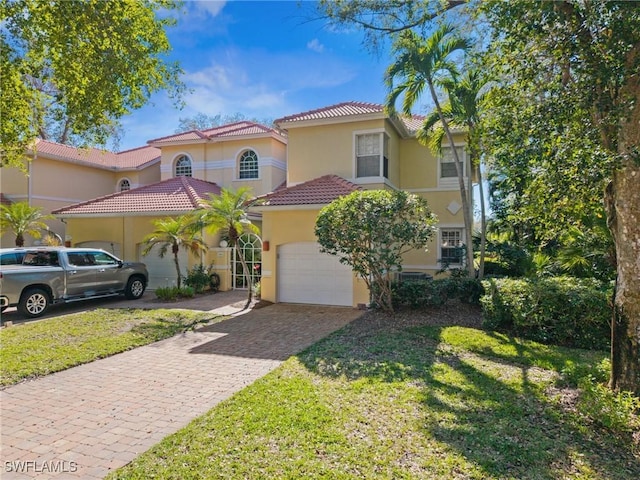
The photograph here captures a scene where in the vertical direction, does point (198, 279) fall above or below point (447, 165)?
below

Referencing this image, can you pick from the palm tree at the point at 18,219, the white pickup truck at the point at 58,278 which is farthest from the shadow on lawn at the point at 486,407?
the palm tree at the point at 18,219

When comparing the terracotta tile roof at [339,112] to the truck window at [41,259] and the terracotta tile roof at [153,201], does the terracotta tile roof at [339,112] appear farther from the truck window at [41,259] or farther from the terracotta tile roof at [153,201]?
the truck window at [41,259]

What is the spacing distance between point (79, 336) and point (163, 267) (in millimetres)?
8708

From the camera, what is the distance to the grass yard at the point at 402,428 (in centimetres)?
394

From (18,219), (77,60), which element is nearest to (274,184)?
(18,219)

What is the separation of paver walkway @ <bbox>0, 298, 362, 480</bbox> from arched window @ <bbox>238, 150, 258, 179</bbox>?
12841 mm

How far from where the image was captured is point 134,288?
15266 millimetres

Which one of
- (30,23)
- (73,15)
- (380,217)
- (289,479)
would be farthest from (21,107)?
(289,479)

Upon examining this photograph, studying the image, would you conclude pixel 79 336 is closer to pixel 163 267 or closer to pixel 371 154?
pixel 163 267

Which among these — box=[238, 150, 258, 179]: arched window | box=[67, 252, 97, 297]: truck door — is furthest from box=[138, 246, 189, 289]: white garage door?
box=[238, 150, 258, 179]: arched window

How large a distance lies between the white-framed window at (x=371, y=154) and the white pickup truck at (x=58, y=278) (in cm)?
985

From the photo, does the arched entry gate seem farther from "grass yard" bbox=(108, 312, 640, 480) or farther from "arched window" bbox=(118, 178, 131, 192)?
"arched window" bbox=(118, 178, 131, 192)

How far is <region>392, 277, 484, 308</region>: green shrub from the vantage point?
38.3 feet

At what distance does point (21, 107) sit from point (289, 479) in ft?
30.6
